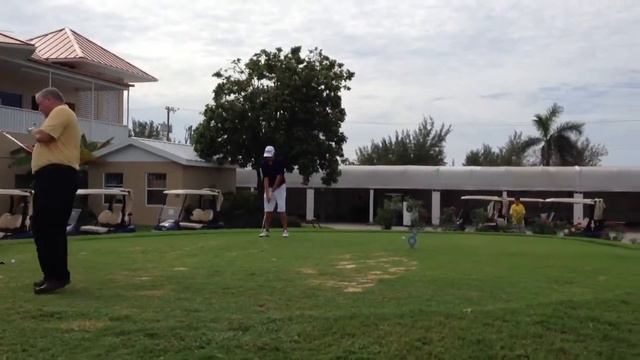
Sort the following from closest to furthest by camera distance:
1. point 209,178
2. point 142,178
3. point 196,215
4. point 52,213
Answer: point 52,213 < point 196,215 < point 142,178 < point 209,178

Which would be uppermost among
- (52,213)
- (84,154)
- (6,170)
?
(84,154)

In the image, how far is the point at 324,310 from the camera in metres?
5.77

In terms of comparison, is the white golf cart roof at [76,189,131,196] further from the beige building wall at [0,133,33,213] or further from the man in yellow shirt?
the man in yellow shirt

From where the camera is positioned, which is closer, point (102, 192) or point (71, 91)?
point (102, 192)

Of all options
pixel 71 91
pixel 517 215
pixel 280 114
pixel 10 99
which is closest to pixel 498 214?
pixel 517 215

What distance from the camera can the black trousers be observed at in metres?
6.81

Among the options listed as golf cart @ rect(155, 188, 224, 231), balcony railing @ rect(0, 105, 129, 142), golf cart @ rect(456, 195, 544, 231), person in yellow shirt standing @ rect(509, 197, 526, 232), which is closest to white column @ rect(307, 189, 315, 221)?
golf cart @ rect(155, 188, 224, 231)

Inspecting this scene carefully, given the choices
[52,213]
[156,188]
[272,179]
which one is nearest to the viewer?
[52,213]

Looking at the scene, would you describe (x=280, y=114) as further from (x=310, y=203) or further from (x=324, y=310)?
(x=324, y=310)

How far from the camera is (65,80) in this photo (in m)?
32.9

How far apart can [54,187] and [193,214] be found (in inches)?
888

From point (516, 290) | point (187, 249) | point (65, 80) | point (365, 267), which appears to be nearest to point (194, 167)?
point (65, 80)

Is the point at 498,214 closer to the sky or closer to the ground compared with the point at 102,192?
closer to the ground

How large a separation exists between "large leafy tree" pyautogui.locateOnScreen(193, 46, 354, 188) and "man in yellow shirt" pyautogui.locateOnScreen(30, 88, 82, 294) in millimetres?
28506
